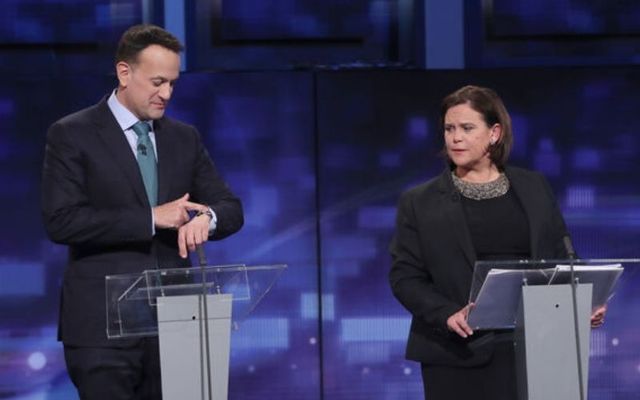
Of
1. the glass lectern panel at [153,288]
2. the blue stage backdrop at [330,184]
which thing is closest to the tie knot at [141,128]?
the glass lectern panel at [153,288]

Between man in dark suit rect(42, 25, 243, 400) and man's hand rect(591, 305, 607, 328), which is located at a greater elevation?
man in dark suit rect(42, 25, 243, 400)

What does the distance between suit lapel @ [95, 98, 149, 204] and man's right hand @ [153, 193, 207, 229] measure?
0.39 feet

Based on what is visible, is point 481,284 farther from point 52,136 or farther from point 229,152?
point 229,152

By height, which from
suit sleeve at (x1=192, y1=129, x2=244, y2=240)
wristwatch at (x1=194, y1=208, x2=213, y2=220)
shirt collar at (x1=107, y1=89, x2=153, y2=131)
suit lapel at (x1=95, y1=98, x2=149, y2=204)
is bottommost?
wristwatch at (x1=194, y1=208, x2=213, y2=220)

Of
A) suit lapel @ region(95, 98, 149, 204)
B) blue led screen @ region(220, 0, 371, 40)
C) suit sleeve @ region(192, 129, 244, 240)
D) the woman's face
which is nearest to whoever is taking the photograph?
suit lapel @ region(95, 98, 149, 204)

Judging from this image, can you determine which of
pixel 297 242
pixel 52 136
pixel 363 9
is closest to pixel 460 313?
pixel 52 136

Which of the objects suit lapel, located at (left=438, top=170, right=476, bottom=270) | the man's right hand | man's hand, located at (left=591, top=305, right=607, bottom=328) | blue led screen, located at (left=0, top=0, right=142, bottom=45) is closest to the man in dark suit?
the man's right hand

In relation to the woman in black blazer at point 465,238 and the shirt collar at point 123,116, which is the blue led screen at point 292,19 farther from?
the shirt collar at point 123,116

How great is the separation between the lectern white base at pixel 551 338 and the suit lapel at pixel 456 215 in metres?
0.36

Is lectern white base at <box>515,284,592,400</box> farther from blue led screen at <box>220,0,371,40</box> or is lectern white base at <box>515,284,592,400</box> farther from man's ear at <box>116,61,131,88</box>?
blue led screen at <box>220,0,371,40</box>

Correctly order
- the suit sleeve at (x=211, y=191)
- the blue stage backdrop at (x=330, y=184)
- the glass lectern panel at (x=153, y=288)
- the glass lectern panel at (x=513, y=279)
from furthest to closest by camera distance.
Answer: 1. the blue stage backdrop at (x=330, y=184)
2. the suit sleeve at (x=211, y=191)
3. the glass lectern panel at (x=513, y=279)
4. the glass lectern panel at (x=153, y=288)

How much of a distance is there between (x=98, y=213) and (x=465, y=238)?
1.02 metres

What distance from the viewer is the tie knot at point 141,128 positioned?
3415mm

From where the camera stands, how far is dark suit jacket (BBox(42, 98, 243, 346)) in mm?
3246
